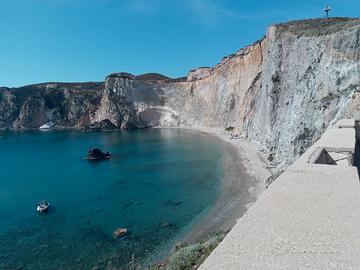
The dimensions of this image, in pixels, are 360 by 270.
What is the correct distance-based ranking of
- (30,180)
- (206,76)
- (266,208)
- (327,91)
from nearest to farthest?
(266,208), (327,91), (30,180), (206,76)

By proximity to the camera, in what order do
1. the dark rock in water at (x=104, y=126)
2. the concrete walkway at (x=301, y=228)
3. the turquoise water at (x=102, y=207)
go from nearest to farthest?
the concrete walkway at (x=301, y=228) < the turquoise water at (x=102, y=207) < the dark rock in water at (x=104, y=126)

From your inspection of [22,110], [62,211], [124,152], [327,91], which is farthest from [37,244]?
[22,110]

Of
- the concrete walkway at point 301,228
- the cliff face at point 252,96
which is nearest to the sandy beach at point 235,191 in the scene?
the cliff face at point 252,96

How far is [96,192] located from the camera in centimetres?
3200

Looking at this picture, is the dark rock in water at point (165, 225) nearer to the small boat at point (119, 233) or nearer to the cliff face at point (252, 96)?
the small boat at point (119, 233)

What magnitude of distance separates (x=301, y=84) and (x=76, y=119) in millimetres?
115241

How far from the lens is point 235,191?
2806cm

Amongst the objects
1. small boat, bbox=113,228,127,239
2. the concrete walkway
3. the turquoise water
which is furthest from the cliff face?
small boat, bbox=113,228,127,239

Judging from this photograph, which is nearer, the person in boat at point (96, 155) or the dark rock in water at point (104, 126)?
the person in boat at point (96, 155)

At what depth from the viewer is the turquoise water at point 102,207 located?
1835 centimetres

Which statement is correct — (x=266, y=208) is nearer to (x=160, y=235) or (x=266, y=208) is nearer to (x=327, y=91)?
(x=160, y=235)

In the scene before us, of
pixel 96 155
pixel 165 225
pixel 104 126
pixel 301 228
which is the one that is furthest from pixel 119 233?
pixel 104 126

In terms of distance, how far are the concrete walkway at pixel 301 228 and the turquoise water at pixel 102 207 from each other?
547 inches

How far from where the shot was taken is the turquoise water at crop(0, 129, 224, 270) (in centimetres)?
1835
